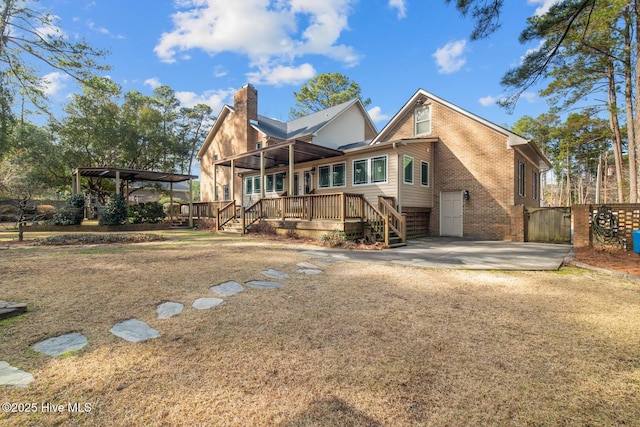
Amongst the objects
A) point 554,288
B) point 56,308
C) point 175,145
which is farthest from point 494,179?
point 175,145

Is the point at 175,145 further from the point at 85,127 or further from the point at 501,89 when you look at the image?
the point at 501,89

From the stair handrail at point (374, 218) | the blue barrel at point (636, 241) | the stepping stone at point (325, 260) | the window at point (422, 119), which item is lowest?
the stepping stone at point (325, 260)

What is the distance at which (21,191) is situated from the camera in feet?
69.4

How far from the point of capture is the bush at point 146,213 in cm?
1630

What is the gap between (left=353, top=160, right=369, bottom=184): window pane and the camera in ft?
Result: 45.4

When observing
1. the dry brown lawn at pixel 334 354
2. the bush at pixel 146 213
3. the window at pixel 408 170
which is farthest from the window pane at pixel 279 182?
the dry brown lawn at pixel 334 354

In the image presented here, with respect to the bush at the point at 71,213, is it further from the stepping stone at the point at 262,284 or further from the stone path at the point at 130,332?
the stepping stone at the point at 262,284

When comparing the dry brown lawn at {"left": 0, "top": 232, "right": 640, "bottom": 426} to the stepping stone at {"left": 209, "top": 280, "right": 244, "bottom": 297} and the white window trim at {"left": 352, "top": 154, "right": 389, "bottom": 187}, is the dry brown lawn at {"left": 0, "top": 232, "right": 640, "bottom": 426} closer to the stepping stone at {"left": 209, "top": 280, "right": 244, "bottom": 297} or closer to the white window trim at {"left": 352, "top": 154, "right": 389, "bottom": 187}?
the stepping stone at {"left": 209, "top": 280, "right": 244, "bottom": 297}

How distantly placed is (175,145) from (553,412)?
1173 inches

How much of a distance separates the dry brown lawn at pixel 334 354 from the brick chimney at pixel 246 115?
1638 cm

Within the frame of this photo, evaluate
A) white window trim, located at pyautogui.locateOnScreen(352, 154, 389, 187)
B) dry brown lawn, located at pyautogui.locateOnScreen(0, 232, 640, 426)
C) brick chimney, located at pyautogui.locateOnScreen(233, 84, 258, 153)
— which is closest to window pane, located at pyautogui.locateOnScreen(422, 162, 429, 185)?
white window trim, located at pyautogui.locateOnScreen(352, 154, 389, 187)

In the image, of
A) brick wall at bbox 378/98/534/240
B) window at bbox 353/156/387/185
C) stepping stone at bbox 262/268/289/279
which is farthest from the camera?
window at bbox 353/156/387/185

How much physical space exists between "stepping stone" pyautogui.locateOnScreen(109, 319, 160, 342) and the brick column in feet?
35.9

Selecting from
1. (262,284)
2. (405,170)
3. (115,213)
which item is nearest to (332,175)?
(405,170)
